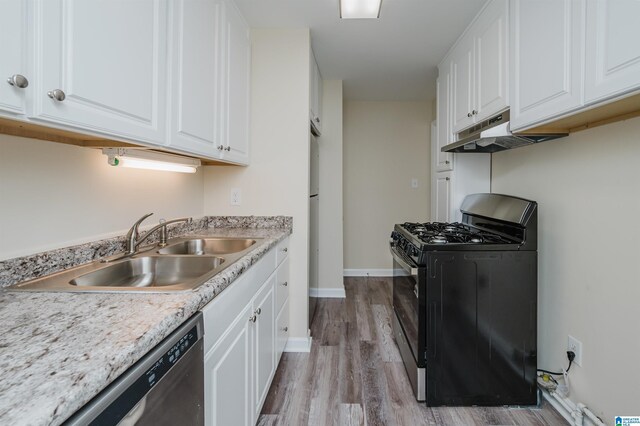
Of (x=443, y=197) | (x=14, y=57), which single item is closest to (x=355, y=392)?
(x=443, y=197)

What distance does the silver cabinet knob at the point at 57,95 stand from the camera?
2.49 ft

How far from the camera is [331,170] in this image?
11.2 ft

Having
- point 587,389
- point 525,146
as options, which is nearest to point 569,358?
point 587,389

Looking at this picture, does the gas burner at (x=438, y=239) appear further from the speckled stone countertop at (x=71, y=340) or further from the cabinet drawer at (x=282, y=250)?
the speckled stone countertop at (x=71, y=340)

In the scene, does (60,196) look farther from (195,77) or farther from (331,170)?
(331,170)

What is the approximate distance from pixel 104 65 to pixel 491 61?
2000 mm

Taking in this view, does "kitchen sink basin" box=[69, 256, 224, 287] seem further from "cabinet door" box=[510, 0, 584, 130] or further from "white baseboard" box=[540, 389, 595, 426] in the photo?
"white baseboard" box=[540, 389, 595, 426]

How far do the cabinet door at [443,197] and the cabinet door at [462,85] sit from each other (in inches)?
→ 17.1

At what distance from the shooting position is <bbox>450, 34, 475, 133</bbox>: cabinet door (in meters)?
2.16

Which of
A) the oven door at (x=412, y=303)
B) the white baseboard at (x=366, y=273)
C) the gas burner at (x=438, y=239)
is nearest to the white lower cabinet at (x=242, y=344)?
the oven door at (x=412, y=303)

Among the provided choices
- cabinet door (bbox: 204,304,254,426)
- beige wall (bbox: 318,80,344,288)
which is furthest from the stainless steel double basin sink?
beige wall (bbox: 318,80,344,288)

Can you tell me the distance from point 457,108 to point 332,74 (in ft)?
4.61

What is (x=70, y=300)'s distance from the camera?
85 centimetres

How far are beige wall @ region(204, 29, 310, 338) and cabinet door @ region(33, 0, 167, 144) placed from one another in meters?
1.08
